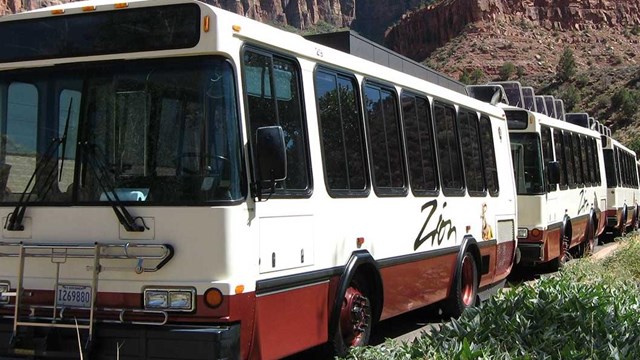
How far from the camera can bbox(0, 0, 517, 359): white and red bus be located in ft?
17.9

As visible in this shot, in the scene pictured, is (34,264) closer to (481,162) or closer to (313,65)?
(313,65)

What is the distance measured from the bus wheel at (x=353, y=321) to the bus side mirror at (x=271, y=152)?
189cm

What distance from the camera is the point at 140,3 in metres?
5.80

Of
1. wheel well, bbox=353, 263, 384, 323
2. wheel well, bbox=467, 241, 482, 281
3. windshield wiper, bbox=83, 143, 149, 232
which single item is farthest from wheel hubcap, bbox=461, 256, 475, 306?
windshield wiper, bbox=83, 143, 149, 232

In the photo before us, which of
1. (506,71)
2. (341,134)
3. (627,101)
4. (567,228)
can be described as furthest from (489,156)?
(506,71)

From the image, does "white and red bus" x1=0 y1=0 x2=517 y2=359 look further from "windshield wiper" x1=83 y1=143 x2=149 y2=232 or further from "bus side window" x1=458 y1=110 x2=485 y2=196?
"bus side window" x1=458 y1=110 x2=485 y2=196

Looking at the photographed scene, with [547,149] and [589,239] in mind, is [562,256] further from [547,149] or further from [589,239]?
[589,239]

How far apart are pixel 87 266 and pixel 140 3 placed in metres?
1.95

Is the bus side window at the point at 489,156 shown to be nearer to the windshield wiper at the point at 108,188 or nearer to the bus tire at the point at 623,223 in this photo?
the windshield wiper at the point at 108,188

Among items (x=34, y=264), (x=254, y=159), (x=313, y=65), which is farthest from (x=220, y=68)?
(x=34, y=264)

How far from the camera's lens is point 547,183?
49.4ft

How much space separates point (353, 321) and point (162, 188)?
261 cm

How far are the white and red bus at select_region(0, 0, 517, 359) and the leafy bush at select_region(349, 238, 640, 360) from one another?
40.6 inches

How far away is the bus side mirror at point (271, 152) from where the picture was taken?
5539 mm
